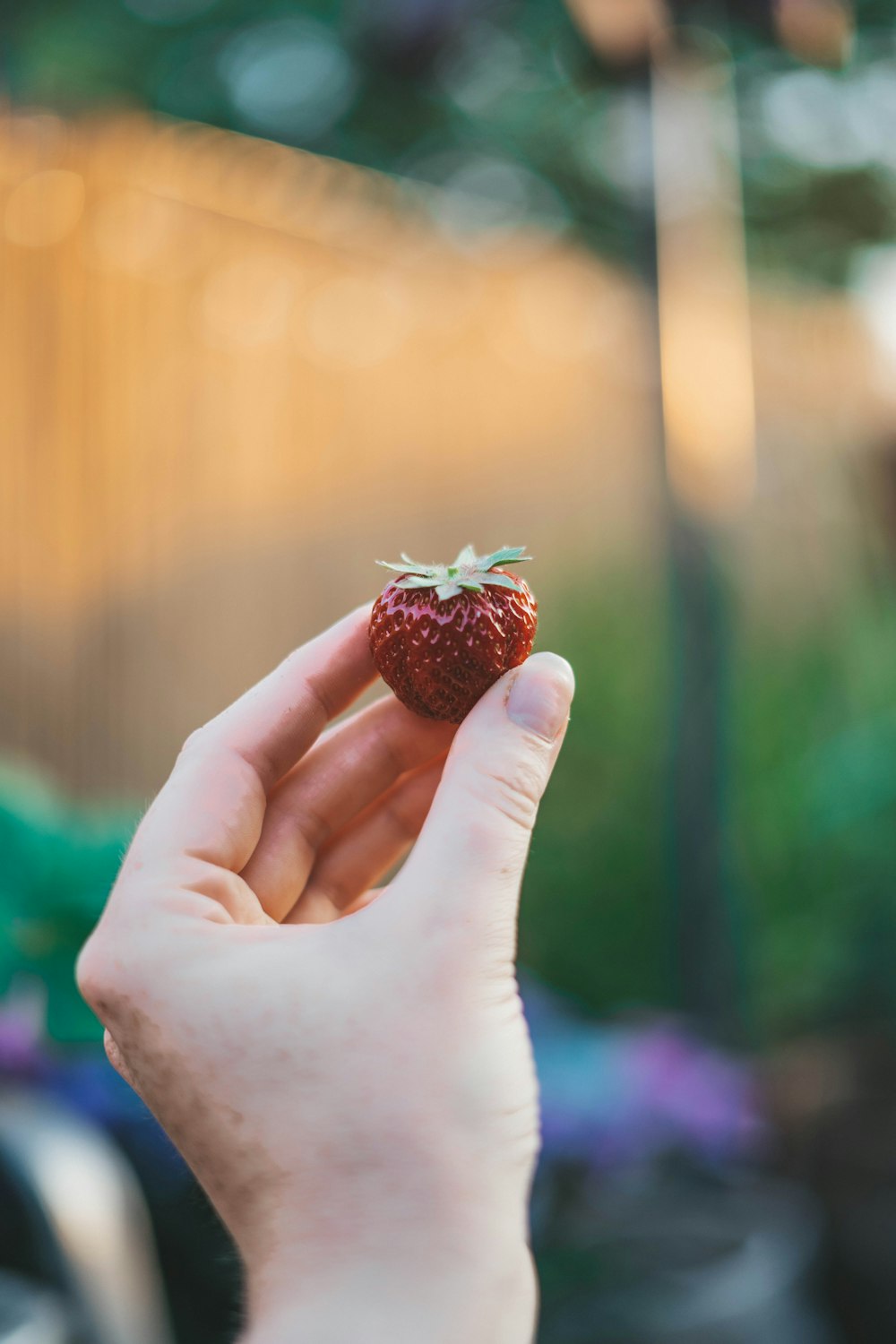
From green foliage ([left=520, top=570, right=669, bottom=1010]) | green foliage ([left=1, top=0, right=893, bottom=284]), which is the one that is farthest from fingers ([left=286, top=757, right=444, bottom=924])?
green foliage ([left=1, top=0, right=893, bottom=284])

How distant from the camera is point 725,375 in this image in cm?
241

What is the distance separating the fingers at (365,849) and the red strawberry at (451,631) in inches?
5.7

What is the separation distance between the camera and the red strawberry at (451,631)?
0.82 metres

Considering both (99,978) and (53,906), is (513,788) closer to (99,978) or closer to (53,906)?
(99,978)

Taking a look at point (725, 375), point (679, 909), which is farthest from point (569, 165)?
point (679, 909)

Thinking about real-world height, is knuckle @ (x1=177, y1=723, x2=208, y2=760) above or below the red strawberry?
below

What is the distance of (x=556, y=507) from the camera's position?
2.55m

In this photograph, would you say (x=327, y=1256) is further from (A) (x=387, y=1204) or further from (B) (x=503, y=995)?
(B) (x=503, y=995)

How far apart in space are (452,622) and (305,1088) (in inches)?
14.3

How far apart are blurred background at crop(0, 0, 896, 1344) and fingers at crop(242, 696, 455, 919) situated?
646 mm

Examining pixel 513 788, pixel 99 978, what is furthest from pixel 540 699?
pixel 99 978

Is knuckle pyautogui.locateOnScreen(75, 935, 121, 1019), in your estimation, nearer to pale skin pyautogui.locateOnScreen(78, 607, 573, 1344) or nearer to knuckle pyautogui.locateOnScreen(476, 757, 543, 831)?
pale skin pyautogui.locateOnScreen(78, 607, 573, 1344)

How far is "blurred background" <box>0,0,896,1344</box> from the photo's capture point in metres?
1.81

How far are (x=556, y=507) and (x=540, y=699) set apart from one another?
6.13ft
